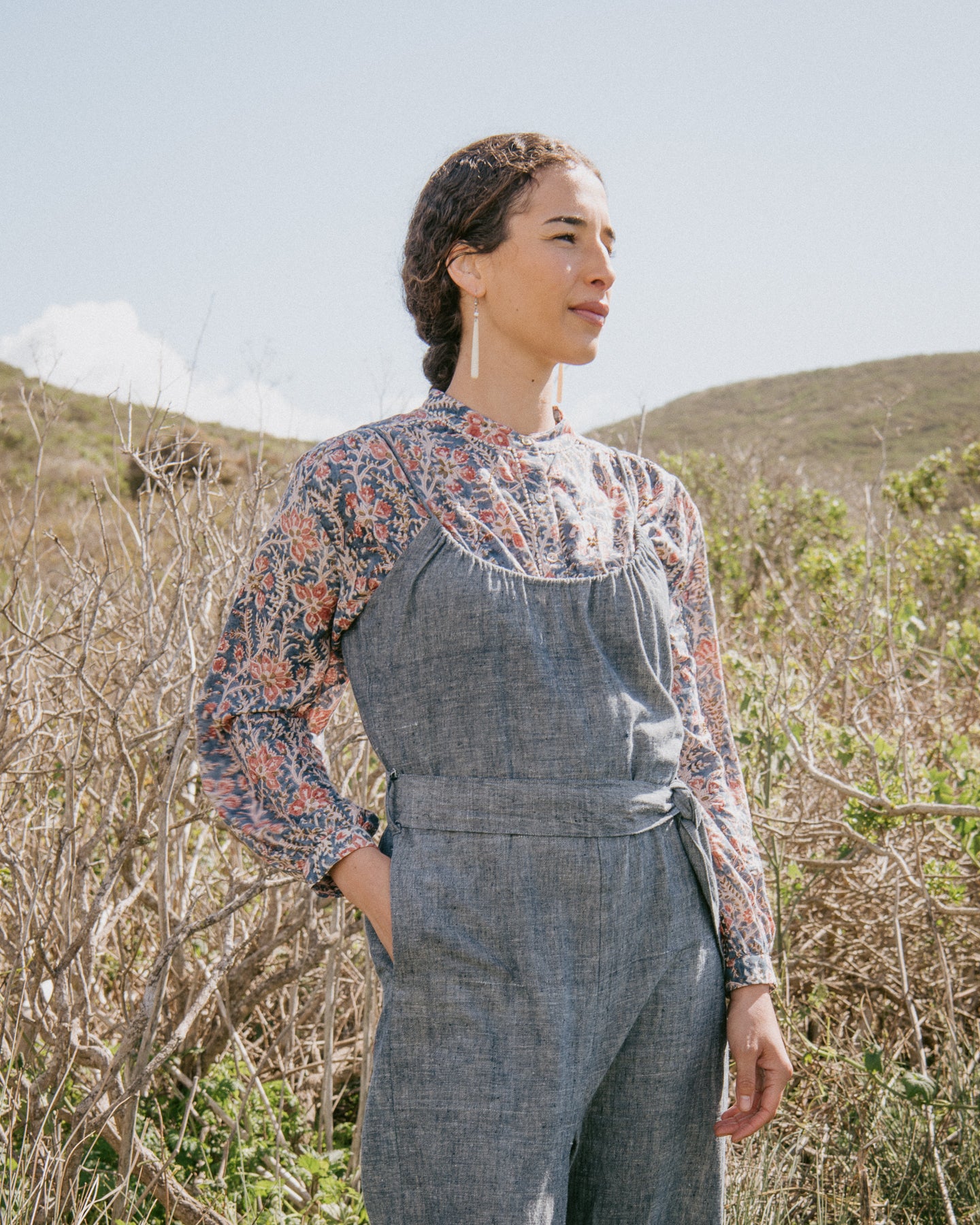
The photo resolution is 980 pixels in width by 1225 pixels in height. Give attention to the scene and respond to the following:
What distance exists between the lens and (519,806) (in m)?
1.32

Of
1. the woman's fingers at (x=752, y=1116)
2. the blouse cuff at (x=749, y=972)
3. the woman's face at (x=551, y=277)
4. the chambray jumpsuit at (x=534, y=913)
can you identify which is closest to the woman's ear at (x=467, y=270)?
the woman's face at (x=551, y=277)

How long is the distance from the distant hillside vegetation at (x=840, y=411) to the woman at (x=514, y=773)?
26.6 meters

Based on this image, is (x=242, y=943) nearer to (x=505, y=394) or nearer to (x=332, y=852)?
(x=332, y=852)

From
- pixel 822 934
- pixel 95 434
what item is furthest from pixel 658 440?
pixel 822 934

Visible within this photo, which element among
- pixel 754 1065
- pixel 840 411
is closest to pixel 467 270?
pixel 754 1065

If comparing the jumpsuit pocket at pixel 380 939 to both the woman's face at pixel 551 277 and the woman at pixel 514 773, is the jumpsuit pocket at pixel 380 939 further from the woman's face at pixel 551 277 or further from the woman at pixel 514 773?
the woman's face at pixel 551 277

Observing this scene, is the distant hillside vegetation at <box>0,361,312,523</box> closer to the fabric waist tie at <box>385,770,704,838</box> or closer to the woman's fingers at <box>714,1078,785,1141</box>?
the fabric waist tie at <box>385,770,704,838</box>

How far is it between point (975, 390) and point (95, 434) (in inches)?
1165

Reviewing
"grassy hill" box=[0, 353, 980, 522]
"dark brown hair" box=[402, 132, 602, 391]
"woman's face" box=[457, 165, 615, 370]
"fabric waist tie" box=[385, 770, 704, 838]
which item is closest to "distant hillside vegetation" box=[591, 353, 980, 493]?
"grassy hill" box=[0, 353, 980, 522]

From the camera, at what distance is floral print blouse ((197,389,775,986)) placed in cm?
142

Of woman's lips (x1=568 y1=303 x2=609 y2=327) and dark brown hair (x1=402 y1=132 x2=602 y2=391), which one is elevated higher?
dark brown hair (x1=402 y1=132 x2=602 y2=391)

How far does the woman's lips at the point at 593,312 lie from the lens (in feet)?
5.09

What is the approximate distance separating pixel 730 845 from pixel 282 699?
26.4 inches

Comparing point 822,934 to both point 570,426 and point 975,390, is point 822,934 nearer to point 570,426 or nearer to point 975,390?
point 570,426
